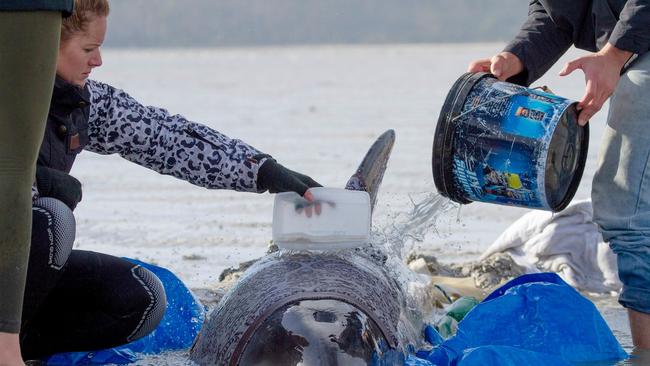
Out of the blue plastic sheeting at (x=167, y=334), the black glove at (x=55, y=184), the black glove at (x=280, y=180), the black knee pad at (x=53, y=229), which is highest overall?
the black glove at (x=280, y=180)

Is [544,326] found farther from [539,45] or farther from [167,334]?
[167,334]

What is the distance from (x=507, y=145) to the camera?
435 cm

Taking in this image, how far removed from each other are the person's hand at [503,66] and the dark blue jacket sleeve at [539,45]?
29mm

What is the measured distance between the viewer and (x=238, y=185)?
174 inches

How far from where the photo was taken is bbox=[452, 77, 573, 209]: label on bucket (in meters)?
4.30

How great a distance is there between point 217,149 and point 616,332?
7.08ft

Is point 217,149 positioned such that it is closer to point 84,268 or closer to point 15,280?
point 84,268

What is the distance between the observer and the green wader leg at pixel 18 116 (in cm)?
314

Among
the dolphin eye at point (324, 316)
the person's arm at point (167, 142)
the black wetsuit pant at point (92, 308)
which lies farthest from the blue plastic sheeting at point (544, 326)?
the black wetsuit pant at point (92, 308)

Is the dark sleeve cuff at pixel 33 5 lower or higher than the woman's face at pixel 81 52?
higher

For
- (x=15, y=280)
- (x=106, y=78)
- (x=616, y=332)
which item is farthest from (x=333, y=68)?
(x=15, y=280)

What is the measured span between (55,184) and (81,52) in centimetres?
47

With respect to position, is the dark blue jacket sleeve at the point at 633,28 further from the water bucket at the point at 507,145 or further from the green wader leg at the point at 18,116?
the green wader leg at the point at 18,116

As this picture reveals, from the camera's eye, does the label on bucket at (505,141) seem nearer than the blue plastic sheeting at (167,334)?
Yes
